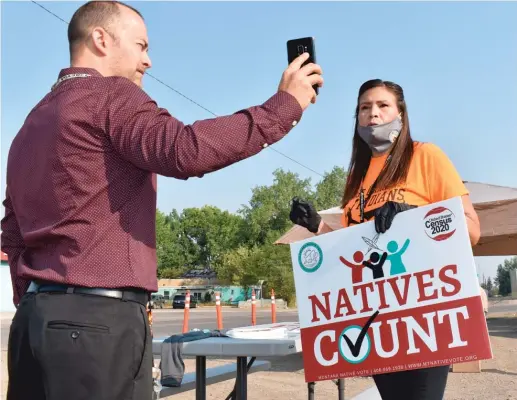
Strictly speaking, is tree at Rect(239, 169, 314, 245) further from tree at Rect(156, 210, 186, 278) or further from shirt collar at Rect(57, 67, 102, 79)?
shirt collar at Rect(57, 67, 102, 79)

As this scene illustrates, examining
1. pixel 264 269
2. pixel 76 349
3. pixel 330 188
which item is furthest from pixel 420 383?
pixel 330 188

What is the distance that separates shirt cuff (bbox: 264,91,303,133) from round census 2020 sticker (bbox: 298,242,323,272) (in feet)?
2.25

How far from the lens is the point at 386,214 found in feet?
6.30

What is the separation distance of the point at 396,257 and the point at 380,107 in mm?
689

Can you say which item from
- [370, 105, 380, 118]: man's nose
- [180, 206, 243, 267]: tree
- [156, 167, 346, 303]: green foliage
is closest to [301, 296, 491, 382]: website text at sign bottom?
[370, 105, 380, 118]: man's nose

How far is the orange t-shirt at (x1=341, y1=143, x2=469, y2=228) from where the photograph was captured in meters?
2.01

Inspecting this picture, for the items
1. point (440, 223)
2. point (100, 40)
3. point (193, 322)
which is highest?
point (193, 322)

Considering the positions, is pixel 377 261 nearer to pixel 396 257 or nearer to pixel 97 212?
pixel 396 257

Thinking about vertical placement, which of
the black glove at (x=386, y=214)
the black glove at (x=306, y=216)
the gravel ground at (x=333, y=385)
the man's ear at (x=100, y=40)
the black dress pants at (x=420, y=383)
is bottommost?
the gravel ground at (x=333, y=385)

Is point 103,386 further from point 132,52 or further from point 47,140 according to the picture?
point 132,52

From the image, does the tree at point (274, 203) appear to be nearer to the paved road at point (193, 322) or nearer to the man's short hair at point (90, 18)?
the paved road at point (193, 322)

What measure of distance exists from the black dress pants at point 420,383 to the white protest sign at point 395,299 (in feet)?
0.33

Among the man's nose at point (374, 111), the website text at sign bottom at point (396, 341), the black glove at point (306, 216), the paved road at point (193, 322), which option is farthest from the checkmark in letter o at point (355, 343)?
the paved road at point (193, 322)

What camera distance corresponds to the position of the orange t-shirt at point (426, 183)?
201 centimetres
